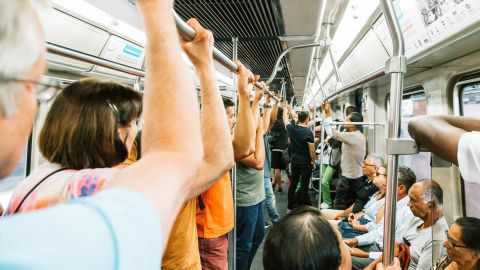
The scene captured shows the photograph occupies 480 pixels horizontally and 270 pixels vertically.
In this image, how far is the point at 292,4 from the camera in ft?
8.05

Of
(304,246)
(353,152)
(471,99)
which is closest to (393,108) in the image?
(304,246)

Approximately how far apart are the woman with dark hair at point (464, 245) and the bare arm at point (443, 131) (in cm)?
144

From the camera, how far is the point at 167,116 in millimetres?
507

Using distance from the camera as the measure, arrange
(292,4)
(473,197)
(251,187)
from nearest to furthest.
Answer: (292,4) → (251,187) → (473,197)

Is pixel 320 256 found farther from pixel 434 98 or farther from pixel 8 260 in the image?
pixel 434 98

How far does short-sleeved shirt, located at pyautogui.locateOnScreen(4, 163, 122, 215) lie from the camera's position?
722 mm

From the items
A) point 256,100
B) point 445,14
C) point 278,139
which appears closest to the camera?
point 445,14

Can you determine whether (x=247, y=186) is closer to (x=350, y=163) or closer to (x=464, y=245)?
(x=464, y=245)

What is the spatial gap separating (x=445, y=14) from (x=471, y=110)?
118cm

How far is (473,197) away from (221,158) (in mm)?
2984

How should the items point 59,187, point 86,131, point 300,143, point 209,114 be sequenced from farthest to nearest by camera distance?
1. point 300,143
2. point 209,114
3. point 86,131
4. point 59,187

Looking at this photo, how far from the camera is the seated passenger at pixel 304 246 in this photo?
1153 millimetres

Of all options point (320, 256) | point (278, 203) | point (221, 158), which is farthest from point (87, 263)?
point (278, 203)

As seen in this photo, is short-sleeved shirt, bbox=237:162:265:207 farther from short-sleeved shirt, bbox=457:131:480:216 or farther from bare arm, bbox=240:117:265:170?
short-sleeved shirt, bbox=457:131:480:216
